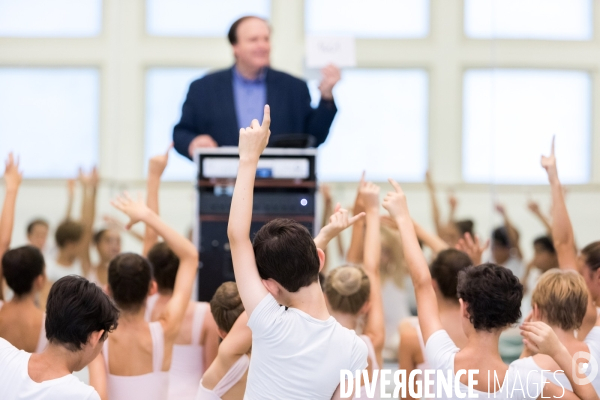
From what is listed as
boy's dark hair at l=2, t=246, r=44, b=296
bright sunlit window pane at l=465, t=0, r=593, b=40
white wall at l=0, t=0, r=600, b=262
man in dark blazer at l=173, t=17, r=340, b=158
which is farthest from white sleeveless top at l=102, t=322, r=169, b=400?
bright sunlit window pane at l=465, t=0, r=593, b=40

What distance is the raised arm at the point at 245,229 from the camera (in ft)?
4.62

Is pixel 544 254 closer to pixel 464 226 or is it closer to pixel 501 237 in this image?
pixel 501 237

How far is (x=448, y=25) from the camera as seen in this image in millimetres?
4957

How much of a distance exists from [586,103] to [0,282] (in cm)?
369

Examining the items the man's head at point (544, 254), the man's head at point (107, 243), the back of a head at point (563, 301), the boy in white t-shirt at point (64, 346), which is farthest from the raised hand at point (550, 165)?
the man's head at point (107, 243)

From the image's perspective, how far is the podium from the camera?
235 cm

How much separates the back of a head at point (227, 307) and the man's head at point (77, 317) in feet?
1.21

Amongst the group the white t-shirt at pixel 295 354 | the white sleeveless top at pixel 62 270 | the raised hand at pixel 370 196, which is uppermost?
the raised hand at pixel 370 196

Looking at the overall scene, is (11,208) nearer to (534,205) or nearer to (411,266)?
(411,266)

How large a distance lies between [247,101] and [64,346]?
71.2 inches

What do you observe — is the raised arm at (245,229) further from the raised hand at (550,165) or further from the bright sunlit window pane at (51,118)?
the bright sunlit window pane at (51,118)

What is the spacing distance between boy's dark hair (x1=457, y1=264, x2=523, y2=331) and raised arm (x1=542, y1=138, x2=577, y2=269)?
71 cm

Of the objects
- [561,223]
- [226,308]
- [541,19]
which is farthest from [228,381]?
[541,19]

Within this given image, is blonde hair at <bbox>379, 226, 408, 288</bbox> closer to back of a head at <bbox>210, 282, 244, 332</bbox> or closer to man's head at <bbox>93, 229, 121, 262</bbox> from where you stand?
man's head at <bbox>93, 229, 121, 262</bbox>
